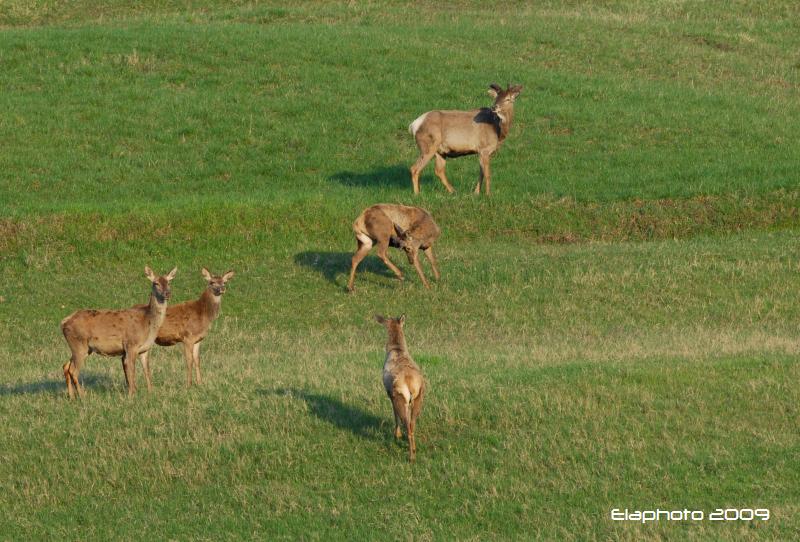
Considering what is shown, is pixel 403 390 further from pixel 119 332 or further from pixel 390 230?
pixel 390 230

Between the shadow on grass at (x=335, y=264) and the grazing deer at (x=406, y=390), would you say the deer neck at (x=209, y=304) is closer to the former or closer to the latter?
the grazing deer at (x=406, y=390)

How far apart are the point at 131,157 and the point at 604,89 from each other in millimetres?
12642

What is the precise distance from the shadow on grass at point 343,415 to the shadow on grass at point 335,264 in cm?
771

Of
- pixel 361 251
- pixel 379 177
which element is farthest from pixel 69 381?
pixel 379 177

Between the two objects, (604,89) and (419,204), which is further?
(604,89)

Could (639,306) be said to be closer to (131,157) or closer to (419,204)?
(419,204)

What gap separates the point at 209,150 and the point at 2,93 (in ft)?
21.7

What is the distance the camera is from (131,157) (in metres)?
29.4

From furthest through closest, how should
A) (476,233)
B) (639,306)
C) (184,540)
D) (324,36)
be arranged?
1. (324,36)
2. (476,233)
3. (639,306)
4. (184,540)

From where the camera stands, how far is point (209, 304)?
1617 cm

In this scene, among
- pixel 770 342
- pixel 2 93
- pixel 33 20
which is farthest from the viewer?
pixel 33 20

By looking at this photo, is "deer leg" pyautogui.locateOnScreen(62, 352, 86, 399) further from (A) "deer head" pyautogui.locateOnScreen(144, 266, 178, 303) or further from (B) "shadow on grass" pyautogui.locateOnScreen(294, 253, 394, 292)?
(B) "shadow on grass" pyautogui.locateOnScreen(294, 253, 394, 292)

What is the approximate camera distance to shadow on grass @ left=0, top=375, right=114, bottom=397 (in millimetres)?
16016

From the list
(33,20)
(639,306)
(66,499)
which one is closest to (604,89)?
(639,306)
